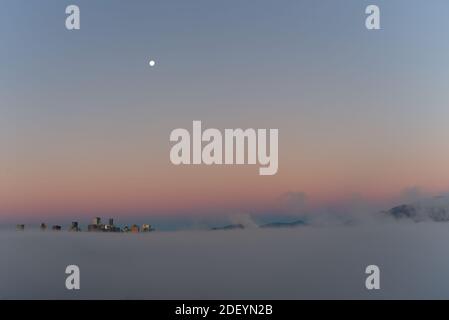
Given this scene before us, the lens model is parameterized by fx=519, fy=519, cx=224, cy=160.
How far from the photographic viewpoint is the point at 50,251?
2729mm

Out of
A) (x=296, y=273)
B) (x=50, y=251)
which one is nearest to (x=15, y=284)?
(x=50, y=251)

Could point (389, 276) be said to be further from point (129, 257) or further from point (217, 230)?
point (129, 257)

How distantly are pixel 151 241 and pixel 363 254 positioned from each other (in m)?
1.11
